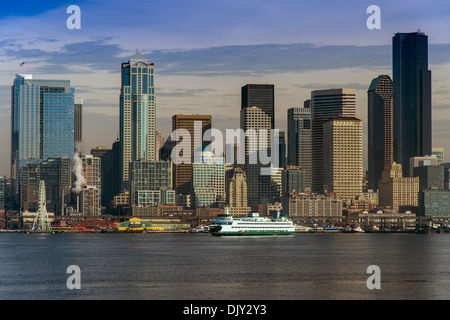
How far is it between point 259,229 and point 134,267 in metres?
98.3

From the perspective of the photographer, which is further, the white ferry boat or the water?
the white ferry boat

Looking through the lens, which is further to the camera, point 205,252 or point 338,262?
point 205,252

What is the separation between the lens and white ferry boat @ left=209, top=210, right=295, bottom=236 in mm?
180250

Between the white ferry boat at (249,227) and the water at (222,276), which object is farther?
the white ferry boat at (249,227)

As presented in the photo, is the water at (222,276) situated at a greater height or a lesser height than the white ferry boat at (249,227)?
greater

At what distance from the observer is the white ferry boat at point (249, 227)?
180 metres

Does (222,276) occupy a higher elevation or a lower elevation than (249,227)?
higher

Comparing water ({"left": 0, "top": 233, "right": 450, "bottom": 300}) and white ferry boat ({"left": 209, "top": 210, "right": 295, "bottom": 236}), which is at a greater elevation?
water ({"left": 0, "top": 233, "right": 450, "bottom": 300})

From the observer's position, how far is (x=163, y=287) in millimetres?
67188

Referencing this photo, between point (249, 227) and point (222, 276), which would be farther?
point (249, 227)

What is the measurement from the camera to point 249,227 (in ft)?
594
